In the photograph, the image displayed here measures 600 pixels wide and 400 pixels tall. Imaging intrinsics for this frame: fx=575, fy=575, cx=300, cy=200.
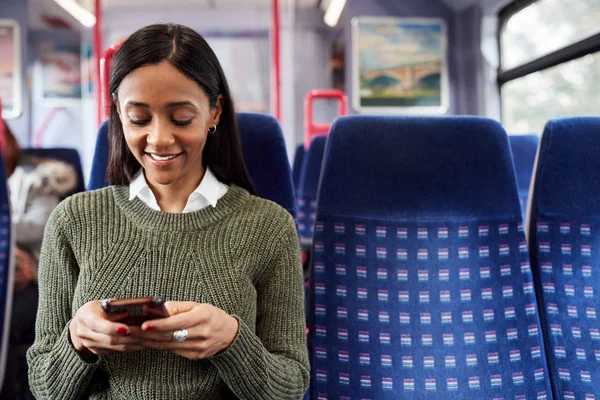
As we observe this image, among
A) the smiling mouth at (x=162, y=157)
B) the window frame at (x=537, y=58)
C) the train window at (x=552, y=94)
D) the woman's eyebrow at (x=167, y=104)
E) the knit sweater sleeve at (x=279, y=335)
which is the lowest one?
the knit sweater sleeve at (x=279, y=335)

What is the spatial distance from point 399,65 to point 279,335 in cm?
516

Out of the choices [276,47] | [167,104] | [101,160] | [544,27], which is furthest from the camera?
[544,27]

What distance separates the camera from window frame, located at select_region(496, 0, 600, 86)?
329cm

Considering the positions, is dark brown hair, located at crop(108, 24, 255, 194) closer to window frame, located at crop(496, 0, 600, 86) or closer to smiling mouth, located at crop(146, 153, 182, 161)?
smiling mouth, located at crop(146, 153, 182, 161)

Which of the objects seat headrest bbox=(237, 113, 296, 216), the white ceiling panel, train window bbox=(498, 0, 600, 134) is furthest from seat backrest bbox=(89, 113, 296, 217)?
the white ceiling panel

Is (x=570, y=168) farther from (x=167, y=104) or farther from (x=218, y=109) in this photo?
Answer: (x=167, y=104)

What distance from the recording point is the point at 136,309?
2.52ft

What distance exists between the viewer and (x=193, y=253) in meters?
1.00

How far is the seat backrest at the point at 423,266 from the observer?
1258 mm

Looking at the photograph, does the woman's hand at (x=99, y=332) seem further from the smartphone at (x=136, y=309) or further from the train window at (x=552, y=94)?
the train window at (x=552, y=94)

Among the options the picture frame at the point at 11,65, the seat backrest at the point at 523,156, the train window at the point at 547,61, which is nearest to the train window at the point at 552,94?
the train window at the point at 547,61

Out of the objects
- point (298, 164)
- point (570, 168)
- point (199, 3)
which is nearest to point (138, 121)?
point (570, 168)

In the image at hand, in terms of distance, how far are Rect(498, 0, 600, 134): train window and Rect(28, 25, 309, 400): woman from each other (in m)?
2.10

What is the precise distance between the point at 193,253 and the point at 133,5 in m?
5.06
